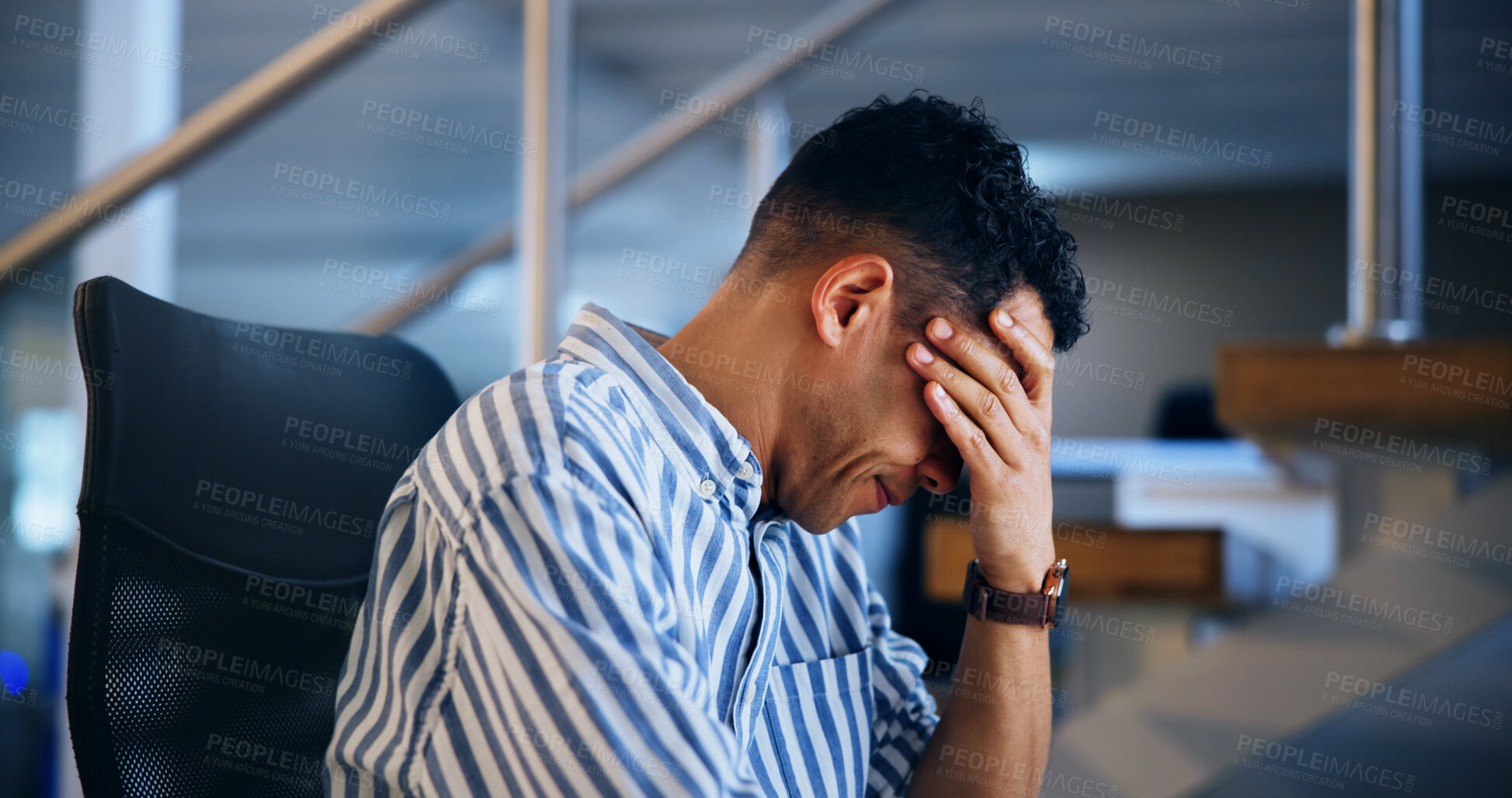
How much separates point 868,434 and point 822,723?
0.27 meters

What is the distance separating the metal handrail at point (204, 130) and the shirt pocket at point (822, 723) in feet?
2.96

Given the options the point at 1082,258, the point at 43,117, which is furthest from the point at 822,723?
the point at 1082,258

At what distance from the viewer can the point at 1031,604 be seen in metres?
0.97

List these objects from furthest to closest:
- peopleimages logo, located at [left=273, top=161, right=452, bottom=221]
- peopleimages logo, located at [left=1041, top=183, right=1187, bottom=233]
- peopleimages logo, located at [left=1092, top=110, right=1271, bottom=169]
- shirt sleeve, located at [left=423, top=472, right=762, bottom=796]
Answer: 1. peopleimages logo, located at [left=1041, top=183, right=1187, bottom=233]
2. peopleimages logo, located at [left=273, top=161, right=452, bottom=221]
3. peopleimages logo, located at [left=1092, top=110, right=1271, bottom=169]
4. shirt sleeve, located at [left=423, top=472, right=762, bottom=796]

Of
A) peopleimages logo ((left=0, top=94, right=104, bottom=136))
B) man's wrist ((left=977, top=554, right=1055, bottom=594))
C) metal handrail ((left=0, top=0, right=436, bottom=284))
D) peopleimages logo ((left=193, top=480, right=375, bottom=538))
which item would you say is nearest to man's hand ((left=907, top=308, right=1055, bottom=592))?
man's wrist ((left=977, top=554, right=1055, bottom=594))

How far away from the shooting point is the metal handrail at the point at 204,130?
1214 mm

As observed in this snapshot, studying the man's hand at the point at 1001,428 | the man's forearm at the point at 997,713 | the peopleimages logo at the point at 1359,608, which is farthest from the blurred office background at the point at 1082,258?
the man's hand at the point at 1001,428

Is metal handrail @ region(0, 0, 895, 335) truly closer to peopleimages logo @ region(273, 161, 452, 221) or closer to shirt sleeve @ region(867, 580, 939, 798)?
shirt sleeve @ region(867, 580, 939, 798)

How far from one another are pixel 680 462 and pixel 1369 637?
110 centimetres

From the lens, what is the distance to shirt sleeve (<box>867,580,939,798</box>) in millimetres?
1042

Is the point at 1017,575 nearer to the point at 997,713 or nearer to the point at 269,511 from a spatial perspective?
the point at 997,713

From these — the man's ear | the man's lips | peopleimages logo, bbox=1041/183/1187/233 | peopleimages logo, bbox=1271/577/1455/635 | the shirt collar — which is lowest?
peopleimages logo, bbox=1271/577/1455/635

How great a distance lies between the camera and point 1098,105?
4.77 meters

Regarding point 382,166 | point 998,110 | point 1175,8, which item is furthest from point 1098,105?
point 382,166
